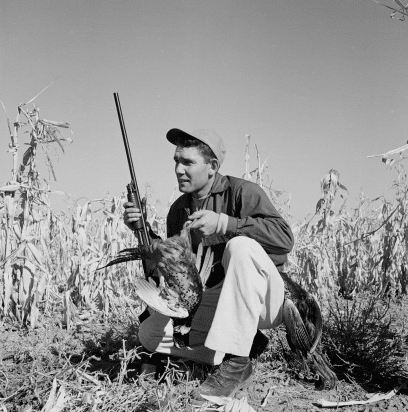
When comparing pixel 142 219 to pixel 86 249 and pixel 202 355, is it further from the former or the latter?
pixel 86 249

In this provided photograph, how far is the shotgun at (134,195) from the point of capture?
8.66 ft

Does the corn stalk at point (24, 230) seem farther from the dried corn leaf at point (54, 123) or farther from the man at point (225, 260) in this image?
the man at point (225, 260)

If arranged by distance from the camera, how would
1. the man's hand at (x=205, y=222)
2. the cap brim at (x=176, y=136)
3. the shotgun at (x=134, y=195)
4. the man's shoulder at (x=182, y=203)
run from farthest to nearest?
the man's shoulder at (x=182, y=203) < the cap brim at (x=176, y=136) < the shotgun at (x=134, y=195) < the man's hand at (x=205, y=222)

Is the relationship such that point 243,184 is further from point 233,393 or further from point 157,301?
point 233,393

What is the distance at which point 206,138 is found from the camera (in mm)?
2730

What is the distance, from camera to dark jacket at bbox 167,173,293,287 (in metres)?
2.51

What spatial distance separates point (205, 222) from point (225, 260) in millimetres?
210

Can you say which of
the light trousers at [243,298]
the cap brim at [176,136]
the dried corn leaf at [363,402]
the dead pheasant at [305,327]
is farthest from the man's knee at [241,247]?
the dried corn leaf at [363,402]

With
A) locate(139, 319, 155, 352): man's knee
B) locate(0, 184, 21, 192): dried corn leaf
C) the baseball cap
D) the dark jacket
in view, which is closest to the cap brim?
the baseball cap

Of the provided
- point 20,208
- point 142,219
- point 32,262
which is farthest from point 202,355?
point 20,208

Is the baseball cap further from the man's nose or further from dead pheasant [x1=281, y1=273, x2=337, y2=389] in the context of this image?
dead pheasant [x1=281, y1=273, x2=337, y2=389]

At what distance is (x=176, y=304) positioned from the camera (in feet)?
7.84

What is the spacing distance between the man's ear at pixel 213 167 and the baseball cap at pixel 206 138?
0.08ft

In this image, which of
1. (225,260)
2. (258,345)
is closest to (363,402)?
(258,345)
